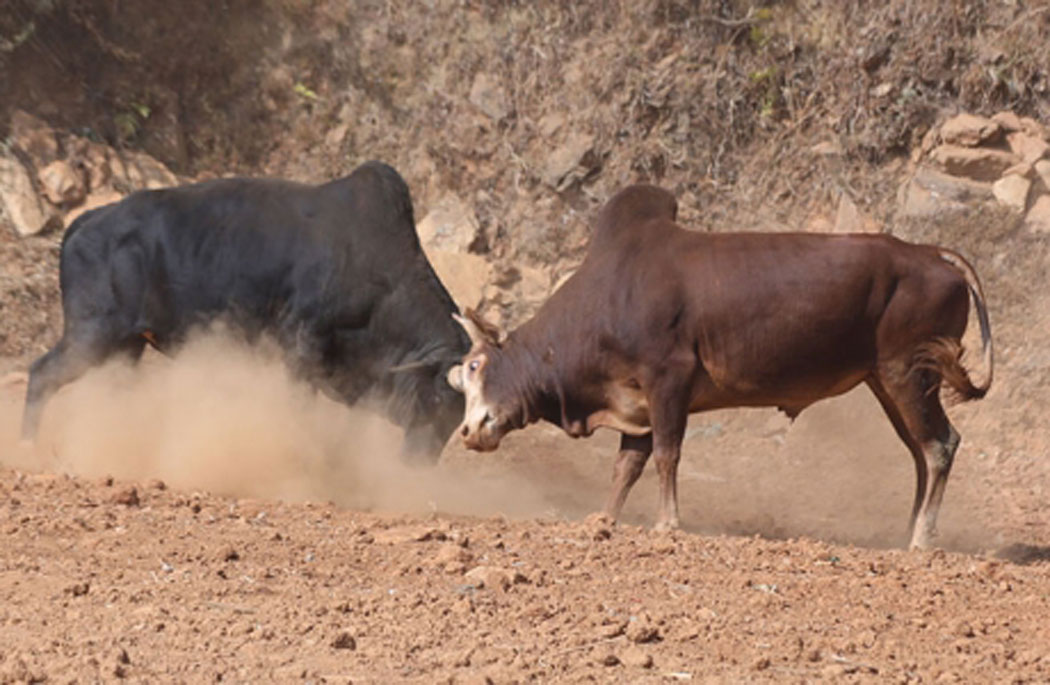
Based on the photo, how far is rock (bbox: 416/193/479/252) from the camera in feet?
48.9

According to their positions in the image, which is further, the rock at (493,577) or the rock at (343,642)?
the rock at (493,577)

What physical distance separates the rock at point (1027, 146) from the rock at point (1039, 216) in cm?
39

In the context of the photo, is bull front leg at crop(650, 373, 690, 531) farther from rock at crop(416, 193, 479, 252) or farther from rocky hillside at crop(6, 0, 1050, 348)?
rock at crop(416, 193, 479, 252)

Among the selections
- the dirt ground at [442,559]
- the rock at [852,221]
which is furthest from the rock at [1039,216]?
the dirt ground at [442,559]

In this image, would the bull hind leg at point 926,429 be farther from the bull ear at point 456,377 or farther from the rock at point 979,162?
the rock at point 979,162

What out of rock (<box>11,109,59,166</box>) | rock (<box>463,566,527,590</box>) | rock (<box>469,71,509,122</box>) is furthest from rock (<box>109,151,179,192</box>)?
rock (<box>463,566,527,590</box>)

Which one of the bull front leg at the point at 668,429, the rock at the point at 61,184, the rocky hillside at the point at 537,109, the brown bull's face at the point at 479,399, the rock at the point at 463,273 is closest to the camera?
the bull front leg at the point at 668,429

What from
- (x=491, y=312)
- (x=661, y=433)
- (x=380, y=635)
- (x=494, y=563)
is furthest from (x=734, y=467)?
(x=380, y=635)

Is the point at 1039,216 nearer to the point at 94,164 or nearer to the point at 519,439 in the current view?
the point at 519,439

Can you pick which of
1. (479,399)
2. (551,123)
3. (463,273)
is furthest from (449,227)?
(479,399)

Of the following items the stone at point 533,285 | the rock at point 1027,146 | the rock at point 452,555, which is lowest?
the stone at point 533,285

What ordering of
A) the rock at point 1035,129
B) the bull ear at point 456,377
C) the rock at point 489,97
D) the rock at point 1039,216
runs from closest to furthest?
the bull ear at point 456,377, the rock at point 1039,216, the rock at point 1035,129, the rock at point 489,97

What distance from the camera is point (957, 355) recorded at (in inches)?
347

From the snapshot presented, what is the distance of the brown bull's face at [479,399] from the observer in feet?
31.0
